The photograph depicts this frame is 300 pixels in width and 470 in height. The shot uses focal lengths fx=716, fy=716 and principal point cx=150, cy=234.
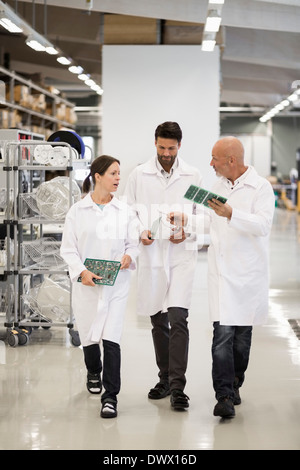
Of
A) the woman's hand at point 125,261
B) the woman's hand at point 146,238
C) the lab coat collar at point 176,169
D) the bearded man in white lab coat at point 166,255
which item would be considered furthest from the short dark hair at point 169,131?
the woman's hand at point 125,261

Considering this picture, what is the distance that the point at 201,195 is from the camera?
3.60 m

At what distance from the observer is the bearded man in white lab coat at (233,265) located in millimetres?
3752

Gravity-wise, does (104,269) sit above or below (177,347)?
above

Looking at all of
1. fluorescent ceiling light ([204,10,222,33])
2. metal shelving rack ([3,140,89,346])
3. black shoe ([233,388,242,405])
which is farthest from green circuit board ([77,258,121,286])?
fluorescent ceiling light ([204,10,222,33])

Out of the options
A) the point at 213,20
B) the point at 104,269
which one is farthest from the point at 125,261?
the point at 213,20

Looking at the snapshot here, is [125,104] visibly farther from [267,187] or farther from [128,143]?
[267,187]

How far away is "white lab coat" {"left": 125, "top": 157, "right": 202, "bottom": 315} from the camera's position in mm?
4043

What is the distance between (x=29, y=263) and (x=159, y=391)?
6.99ft

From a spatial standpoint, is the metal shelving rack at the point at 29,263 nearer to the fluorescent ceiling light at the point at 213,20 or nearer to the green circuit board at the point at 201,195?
the green circuit board at the point at 201,195

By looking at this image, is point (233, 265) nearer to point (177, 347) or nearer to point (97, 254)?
point (177, 347)

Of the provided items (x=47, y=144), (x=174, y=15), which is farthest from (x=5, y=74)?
(x=47, y=144)

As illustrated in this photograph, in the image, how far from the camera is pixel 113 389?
3850 millimetres

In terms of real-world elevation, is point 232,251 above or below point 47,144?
below
